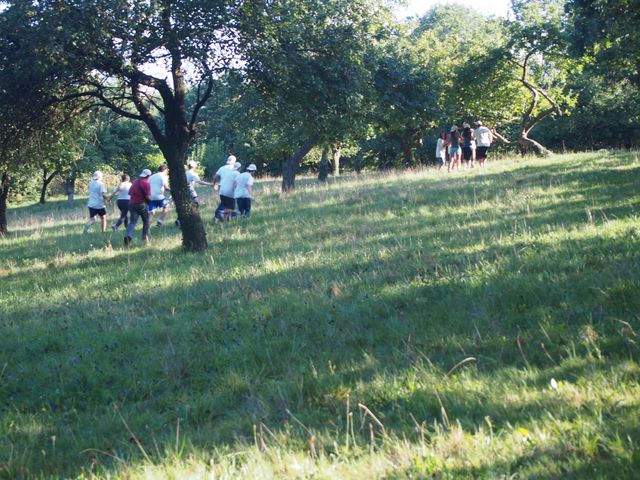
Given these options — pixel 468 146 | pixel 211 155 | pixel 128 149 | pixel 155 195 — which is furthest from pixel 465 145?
pixel 211 155

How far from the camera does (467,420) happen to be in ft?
13.1

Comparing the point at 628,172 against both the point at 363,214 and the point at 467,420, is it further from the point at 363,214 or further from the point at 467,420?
the point at 467,420

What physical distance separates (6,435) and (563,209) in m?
9.22

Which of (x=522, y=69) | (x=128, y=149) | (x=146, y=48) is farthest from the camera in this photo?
(x=128, y=149)

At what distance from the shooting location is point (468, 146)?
958 inches

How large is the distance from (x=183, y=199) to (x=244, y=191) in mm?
3848

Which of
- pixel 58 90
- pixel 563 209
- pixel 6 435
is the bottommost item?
pixel 6 435

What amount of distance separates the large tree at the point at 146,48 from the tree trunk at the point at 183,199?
0.06ft

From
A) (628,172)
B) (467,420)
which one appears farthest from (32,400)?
(628,172)

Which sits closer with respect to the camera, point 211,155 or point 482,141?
point 482,141

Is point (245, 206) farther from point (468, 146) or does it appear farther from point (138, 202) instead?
point (468, 146)

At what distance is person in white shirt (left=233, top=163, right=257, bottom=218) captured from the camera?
16141 millimetres

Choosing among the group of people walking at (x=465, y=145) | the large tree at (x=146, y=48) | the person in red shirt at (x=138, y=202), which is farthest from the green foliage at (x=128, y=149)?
the large tree at (x=146, y=48)

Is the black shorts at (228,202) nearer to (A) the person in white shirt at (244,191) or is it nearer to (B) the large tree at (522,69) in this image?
(A) the person in white shirt at (244,191)
